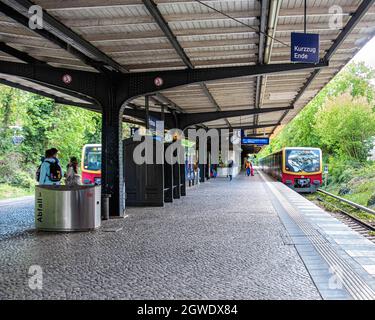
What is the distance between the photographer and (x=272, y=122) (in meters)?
27.5

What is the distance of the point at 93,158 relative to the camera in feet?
67.9

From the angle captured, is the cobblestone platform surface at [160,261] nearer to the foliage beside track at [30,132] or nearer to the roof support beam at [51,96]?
the roof support beam at [51,96]

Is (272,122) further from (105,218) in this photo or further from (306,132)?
(306,132)

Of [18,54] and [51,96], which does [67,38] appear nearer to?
[18,54]

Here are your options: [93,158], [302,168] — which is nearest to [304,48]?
[93,158]

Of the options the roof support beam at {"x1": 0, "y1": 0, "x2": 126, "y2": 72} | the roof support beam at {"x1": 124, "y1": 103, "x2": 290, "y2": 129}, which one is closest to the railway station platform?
the roof support beam at {"x1": 0, "y1": 0, "x2": 126, "y2": 72}

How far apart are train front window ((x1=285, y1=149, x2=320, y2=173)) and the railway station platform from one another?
1399cm

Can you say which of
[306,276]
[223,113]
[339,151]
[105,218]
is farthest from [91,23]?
[339,151]

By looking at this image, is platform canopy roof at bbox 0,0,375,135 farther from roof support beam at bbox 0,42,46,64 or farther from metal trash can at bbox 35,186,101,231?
metal trash can at bbox 35,186,101,231

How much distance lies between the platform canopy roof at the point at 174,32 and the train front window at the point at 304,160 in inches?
480

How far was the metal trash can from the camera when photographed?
26.2 feet

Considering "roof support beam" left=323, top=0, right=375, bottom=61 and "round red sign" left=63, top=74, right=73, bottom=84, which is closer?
"roof support beam" left=323, top=0, right=375, bottom=61

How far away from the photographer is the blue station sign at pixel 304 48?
23.5 ft

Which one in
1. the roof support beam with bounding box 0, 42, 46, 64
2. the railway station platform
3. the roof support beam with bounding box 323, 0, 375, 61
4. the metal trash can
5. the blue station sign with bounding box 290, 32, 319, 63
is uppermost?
the roof support beam with bounding box 323, 0, 375, 61
